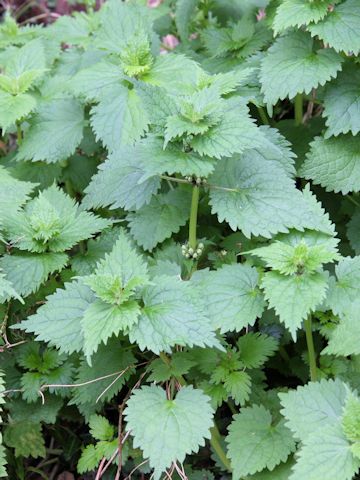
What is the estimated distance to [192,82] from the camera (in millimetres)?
2434

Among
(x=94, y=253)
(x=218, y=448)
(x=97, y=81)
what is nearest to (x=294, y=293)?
(x=218, y=448)

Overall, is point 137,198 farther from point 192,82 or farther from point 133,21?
point 133,21

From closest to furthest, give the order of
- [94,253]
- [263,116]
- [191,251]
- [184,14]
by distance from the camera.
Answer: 1. [191,251]
2. [94,253]
3. [263,116]
4. [184,14]

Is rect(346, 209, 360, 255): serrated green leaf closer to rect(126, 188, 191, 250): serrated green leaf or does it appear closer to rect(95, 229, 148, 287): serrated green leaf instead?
rect(126, 188, 191, 250): serrated green leaf

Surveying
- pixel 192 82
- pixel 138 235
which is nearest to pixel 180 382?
pixel 138 235

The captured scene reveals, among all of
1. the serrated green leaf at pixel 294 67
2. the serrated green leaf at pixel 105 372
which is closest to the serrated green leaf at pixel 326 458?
the serrated green leaf at pixel 105 372

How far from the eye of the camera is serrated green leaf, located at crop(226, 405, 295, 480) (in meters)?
1.92

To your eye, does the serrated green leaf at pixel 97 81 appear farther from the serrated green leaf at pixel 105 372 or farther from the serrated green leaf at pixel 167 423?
the serrated green leaf at pixel 167 423

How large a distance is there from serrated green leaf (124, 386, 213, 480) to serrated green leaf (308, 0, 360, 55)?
4.35 feet

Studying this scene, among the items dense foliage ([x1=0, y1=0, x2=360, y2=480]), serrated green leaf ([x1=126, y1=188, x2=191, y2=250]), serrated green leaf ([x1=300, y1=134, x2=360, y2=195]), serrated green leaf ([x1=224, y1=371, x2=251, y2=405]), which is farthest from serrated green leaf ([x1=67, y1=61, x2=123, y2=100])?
serrated green leaf ([x1=224, y1=371, x2=251, y2=405])

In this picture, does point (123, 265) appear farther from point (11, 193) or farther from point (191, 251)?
point (11, 193)

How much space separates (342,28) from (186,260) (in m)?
1.03

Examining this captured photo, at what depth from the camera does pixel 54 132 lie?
2.72 m

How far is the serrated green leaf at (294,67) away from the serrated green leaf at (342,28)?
0.09m
